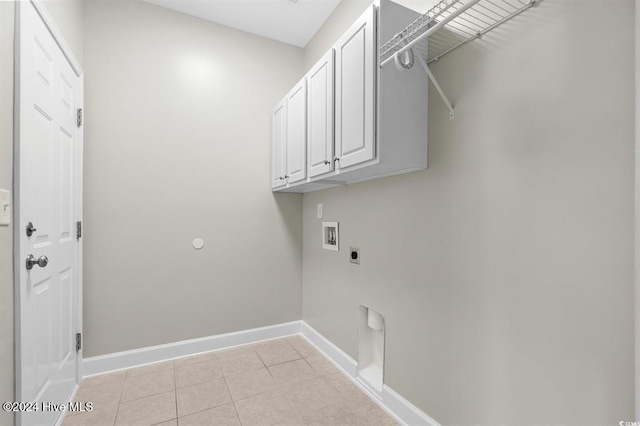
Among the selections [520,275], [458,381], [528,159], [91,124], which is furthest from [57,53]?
[458,381]

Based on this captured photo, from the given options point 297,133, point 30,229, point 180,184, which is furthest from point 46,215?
point 297,133

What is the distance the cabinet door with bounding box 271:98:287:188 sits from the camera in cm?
263

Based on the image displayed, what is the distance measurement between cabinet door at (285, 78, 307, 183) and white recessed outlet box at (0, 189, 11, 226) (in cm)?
158

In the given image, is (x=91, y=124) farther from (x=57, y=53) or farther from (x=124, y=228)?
(x=124, y=228)

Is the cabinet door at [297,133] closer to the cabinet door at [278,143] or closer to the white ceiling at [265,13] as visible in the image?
the cabinet door at [278,143]

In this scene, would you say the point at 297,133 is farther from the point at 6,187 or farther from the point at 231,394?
the point at 231,394

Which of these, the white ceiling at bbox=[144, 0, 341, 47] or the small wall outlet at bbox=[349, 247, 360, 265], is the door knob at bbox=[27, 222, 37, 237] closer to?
the small wall outlet at bbox=[349, 247, 360, 265]

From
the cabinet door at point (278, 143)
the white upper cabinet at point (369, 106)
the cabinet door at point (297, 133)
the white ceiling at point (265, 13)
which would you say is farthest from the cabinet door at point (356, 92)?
the white ceiling at point (265, 13)

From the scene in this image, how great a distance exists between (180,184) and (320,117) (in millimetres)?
1409

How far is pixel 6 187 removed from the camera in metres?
1.24

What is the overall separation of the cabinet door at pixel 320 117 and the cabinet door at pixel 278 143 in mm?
498

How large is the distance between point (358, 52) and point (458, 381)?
5.81ft

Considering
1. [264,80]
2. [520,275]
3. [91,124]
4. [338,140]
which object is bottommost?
[520,275]

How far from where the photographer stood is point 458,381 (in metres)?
1.45
